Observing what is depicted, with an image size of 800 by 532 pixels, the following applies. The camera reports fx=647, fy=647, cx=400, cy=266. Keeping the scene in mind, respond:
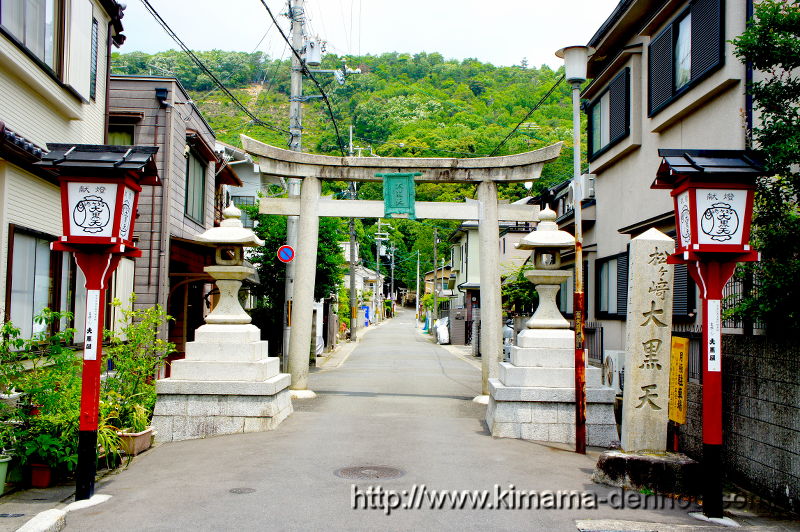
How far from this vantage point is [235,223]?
455 inches

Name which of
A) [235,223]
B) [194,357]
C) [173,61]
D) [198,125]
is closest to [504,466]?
[194,357]

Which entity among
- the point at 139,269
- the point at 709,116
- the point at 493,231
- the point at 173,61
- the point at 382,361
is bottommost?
the point at 382,361

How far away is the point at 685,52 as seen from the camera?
40.1ft

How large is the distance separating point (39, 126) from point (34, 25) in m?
1.62

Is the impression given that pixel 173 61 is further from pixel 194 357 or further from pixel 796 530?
pixel 796 530

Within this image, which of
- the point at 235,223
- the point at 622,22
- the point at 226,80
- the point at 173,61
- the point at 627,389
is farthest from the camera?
the point at 173,61

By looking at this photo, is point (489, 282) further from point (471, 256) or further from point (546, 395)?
point (471, 256)

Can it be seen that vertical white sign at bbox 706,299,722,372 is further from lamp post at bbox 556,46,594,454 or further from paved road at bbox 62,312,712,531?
lamp post at bbox 556,46,594,454

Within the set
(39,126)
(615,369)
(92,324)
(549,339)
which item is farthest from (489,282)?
(92,324)

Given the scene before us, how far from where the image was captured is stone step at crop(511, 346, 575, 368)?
1092 centimetres

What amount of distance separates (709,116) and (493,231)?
5.40 m

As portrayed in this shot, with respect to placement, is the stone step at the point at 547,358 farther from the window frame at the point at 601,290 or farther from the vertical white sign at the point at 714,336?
the vertical white sign at the point at 714,336

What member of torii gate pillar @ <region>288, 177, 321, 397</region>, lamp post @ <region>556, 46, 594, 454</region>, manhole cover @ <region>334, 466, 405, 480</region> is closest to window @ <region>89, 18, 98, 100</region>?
torii gate pillar @ <region>288, 177, 321, 397</region>

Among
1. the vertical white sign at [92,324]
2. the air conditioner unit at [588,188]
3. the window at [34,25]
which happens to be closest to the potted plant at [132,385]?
the vertical white sign at [92,324]
